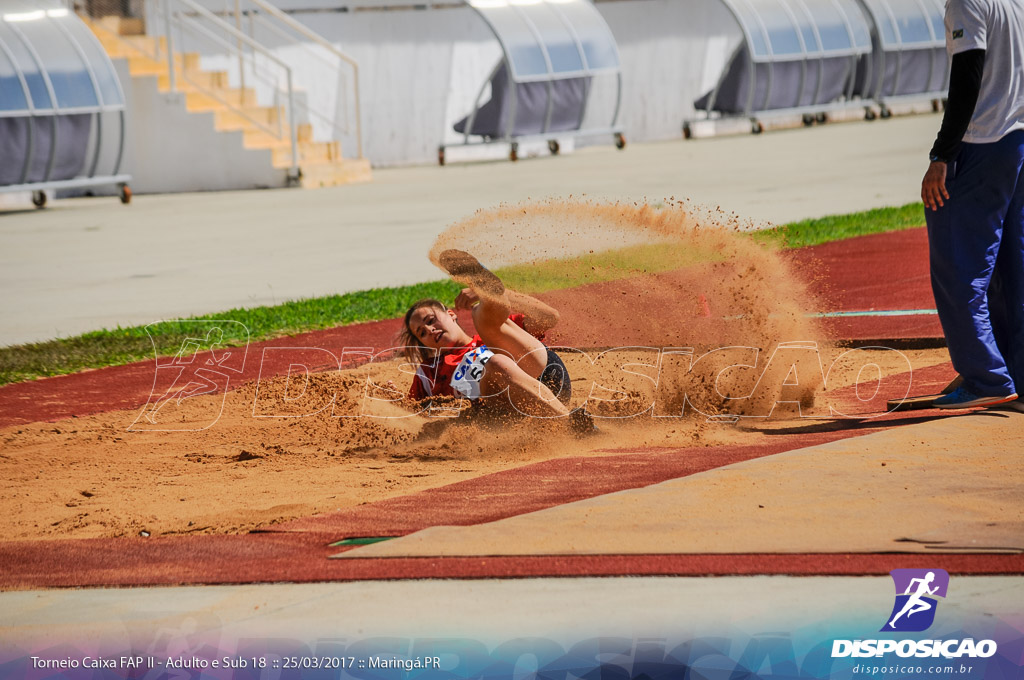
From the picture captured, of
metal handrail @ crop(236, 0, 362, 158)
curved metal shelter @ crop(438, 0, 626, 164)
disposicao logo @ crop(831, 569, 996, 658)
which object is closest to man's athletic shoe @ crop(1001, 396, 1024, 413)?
disposicao logo @ crop(831, 569, 996, 658)

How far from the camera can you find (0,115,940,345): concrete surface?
12.8 m

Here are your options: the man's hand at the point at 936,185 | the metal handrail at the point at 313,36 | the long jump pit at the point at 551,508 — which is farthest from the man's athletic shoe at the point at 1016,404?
the metal handrail at the point at 313,36

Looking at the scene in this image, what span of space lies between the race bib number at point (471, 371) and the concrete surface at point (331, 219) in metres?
5.01

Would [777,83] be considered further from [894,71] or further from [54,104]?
[54,104]

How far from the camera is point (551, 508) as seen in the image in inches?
203

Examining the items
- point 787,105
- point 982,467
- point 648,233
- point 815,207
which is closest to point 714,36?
point 787,105

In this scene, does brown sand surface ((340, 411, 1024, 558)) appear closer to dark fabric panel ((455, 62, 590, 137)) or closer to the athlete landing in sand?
the athlete landing in sand

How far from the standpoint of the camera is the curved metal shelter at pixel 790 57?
32.7 m

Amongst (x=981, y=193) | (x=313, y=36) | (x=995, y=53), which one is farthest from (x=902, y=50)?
(x=981, y=193)

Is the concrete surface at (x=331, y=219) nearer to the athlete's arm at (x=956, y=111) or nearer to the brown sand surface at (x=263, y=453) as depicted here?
the brown sand surface at (x=263, y=453)

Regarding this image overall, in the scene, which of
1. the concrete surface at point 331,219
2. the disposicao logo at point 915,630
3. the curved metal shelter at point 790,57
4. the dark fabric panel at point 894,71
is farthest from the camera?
the dark fabric panel at point 894,71

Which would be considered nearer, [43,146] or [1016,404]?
[1016,404]

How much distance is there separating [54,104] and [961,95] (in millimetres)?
19038

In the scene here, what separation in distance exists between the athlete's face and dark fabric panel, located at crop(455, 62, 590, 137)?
22.9 m
